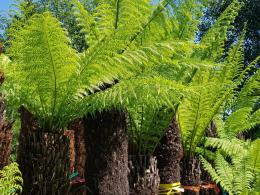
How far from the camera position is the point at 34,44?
2607 millimetres

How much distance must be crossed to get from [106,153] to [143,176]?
56cm

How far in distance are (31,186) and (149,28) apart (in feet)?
Answer: 3.88

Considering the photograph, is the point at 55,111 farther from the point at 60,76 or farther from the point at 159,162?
the point at 159,162

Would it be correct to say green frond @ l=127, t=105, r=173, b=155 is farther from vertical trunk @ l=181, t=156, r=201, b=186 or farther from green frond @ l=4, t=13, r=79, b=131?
green frond @ l=4, t=13, r=79, b=131

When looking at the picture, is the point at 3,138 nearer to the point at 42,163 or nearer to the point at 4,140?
the point at 4,140

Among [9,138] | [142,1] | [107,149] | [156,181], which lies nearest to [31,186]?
[9,138]

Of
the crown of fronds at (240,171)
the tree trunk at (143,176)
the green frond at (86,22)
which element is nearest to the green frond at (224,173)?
the crown of fronds at (240,171)

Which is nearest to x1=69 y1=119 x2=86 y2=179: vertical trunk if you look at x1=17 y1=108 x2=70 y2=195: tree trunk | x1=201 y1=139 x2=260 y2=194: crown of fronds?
x1=201 y1=139 x2=260 y2=194: crown of fronds

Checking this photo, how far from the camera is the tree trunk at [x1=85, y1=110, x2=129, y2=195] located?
2871 mm

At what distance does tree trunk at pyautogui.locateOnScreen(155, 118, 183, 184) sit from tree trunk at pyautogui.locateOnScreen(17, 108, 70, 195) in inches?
39.4

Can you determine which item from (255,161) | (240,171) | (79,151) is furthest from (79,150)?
(255,161)

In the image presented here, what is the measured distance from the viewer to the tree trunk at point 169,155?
3613 millimetres

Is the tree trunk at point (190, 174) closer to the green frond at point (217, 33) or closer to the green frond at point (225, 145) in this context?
the green frond at point (225, 145)

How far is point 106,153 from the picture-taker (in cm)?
290
